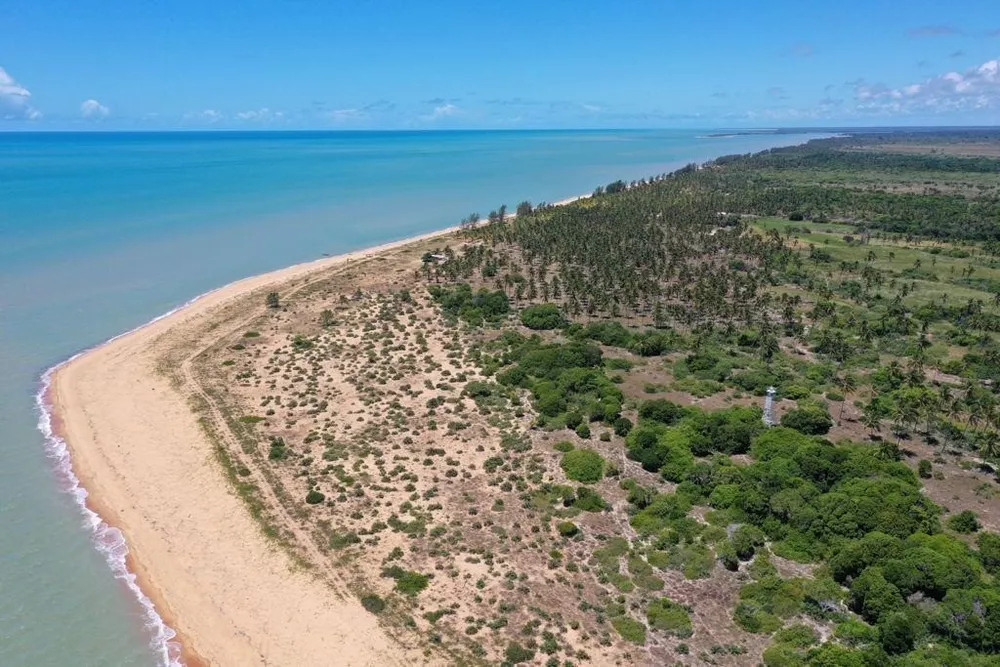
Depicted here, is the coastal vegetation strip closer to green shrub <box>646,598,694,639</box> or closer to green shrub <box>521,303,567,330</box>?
green shrub <box>646,598,694,639</box>

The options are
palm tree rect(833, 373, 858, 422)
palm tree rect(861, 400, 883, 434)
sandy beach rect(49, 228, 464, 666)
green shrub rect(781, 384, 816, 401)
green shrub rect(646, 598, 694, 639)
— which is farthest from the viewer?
green shrub rect(781, 384, 816, 401)

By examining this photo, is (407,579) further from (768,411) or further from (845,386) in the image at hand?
(845,386)

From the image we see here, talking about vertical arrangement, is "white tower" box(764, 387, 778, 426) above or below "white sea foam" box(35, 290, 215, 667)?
above

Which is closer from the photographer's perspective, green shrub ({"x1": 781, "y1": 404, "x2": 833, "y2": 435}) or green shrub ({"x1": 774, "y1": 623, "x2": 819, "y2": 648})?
green shrub ({"x1": 774, "y1": 623, "x2": 819, "y2": 648})

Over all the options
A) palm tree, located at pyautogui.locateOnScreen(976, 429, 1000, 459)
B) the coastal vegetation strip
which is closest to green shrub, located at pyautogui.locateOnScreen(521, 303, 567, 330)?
the coastal vegetation strip

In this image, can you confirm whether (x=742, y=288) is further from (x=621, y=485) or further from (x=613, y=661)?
(x=613, y=661)

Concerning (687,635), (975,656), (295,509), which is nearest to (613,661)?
(687,635)
